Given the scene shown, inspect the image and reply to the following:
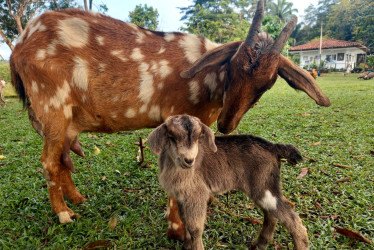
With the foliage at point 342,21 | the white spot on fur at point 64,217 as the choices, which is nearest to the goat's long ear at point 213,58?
the white spot on fur at point 64,217

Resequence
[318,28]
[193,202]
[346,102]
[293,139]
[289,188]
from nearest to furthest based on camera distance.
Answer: [193,202]
[289,188]
[293,139]
[346,102]
[318,28]

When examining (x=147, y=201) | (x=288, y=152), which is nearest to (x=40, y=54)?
(x=147, y=201)

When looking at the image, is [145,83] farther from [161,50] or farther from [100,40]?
[100,40]

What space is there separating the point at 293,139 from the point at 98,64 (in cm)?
399

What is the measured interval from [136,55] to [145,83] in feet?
1.08

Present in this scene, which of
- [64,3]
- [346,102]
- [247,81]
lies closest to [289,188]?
[247,81]

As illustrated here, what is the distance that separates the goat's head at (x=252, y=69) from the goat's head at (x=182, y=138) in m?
0.76

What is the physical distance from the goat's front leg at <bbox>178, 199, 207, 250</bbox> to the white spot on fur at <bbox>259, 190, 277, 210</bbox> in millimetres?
534

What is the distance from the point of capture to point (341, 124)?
6.08 metres

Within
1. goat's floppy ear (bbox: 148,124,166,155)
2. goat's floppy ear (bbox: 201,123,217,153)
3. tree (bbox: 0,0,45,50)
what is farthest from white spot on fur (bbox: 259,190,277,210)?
tree (bbox: 0,0,45,50)

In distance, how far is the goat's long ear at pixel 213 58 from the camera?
2558 mm

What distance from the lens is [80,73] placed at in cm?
266

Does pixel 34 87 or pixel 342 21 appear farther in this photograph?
pixel 342 21

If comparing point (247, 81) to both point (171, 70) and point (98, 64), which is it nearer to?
point (171, 70)
